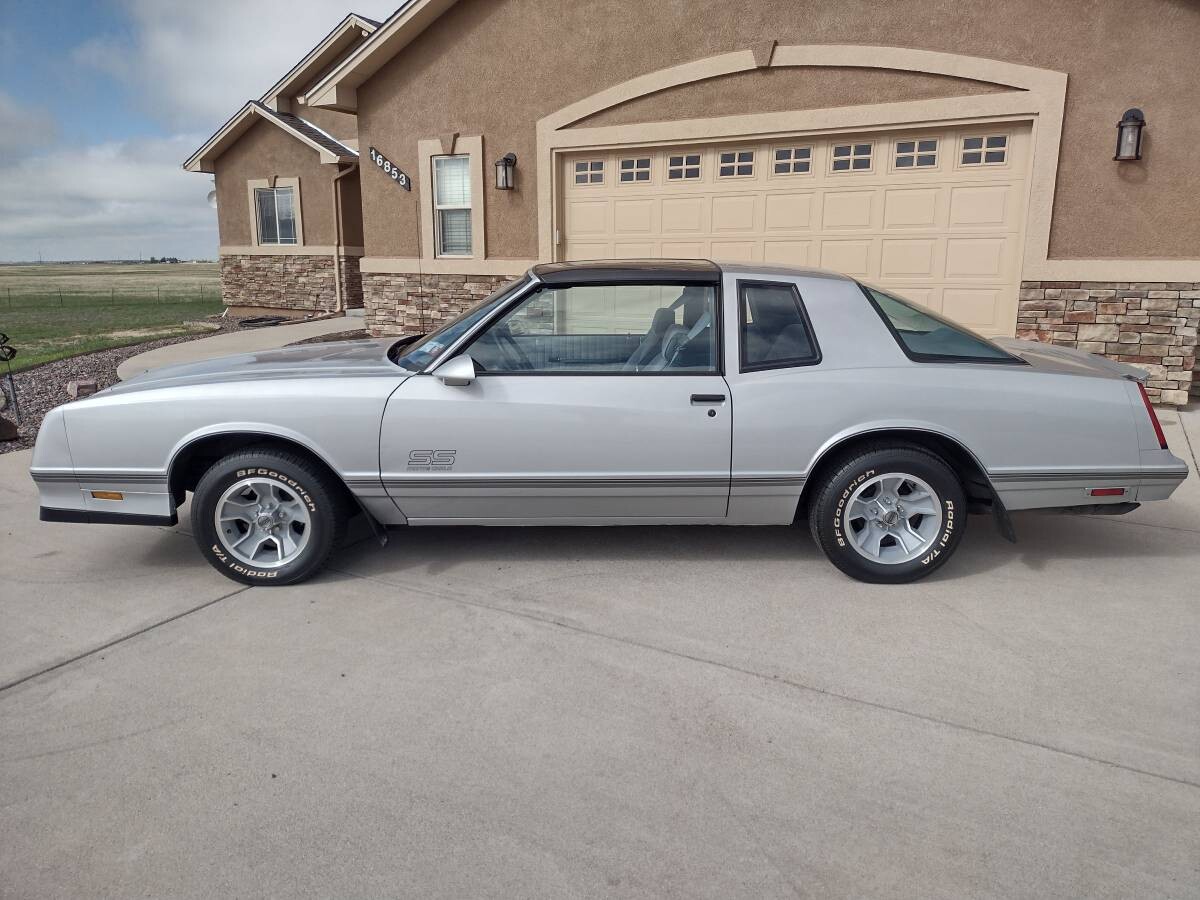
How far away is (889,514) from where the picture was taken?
438 centimetres

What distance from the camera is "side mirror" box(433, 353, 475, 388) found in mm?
4156

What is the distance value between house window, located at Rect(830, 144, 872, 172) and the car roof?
5376 millimetres

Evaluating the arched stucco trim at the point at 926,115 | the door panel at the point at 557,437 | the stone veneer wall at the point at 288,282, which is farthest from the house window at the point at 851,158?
the stone veneer wall at the point at 288,282

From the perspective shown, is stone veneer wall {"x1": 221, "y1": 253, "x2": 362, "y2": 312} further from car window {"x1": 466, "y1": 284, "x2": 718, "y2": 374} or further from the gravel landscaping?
car window {"x1": 466, "y1": 284, "x2": 718, "y2": 374}

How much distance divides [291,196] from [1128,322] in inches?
647

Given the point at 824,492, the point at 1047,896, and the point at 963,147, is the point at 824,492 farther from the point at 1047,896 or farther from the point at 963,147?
the point at 963,147

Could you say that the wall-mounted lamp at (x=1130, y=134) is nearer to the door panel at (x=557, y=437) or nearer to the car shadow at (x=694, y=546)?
the car shadow at (x=694, y=546)

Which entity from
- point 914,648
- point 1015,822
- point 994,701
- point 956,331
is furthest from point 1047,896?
point 956,331

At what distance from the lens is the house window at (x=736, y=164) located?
32.4 ft

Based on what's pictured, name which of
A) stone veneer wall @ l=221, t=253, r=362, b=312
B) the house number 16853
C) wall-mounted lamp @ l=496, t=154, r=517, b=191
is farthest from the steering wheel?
stone veneer wall @ l=221, t=253, r=362, b=312

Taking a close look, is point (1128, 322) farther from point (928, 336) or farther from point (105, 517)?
→ point (105, 517)

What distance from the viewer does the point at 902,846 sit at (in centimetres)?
254

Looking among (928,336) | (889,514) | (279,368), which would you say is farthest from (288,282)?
(889,514)

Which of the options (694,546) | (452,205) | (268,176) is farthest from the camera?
(268,176)
